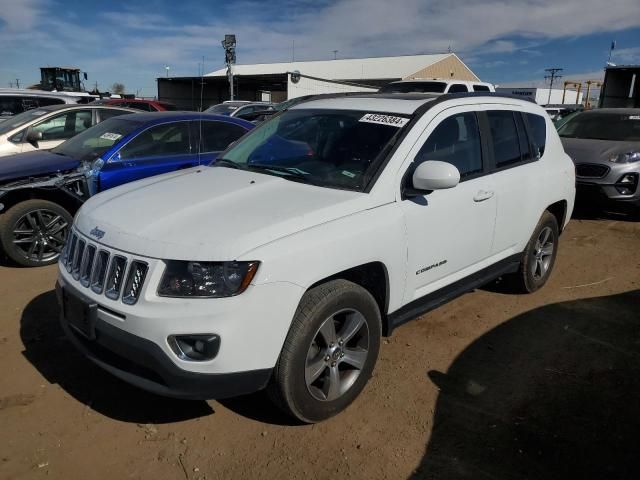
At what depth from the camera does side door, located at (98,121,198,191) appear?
5.48 m

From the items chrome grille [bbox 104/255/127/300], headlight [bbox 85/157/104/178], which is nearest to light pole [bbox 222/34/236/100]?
headlight [bbox 85/157/104/178]

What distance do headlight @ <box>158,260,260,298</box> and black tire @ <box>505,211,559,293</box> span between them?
120 inches

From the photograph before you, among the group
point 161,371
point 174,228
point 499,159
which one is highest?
point 499,159

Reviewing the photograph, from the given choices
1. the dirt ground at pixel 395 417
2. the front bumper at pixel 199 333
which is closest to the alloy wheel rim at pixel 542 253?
the dirt ground at pixel 395 417

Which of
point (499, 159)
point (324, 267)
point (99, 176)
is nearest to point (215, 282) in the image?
point (324, 267)

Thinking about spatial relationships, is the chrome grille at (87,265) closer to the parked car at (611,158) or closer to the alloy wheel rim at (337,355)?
the alloy wheel rim at (337,355)

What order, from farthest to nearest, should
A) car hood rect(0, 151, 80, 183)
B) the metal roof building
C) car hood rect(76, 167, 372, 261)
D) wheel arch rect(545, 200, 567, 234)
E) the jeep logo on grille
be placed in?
the metal roof building < car hood rect(0, 151, 80, 183) < wheel arch rect(545, 200, 567, 234) < the jeep logo on grille < car hood rect(76, 167, 372, 261)

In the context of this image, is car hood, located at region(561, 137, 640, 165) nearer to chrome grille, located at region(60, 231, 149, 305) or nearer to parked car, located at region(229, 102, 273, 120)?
chrome grille, located at region(60, 231, 149, 305)

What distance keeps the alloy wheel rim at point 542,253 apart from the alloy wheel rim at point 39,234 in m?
4.79

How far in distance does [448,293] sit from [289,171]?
55.8 inches

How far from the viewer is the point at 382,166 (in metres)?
3.08

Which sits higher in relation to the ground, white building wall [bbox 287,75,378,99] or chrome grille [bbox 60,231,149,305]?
white building wall [bbox 287,75,378,99]

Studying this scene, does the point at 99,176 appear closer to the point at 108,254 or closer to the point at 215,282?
the point at 108,254

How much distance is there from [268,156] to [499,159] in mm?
1812
